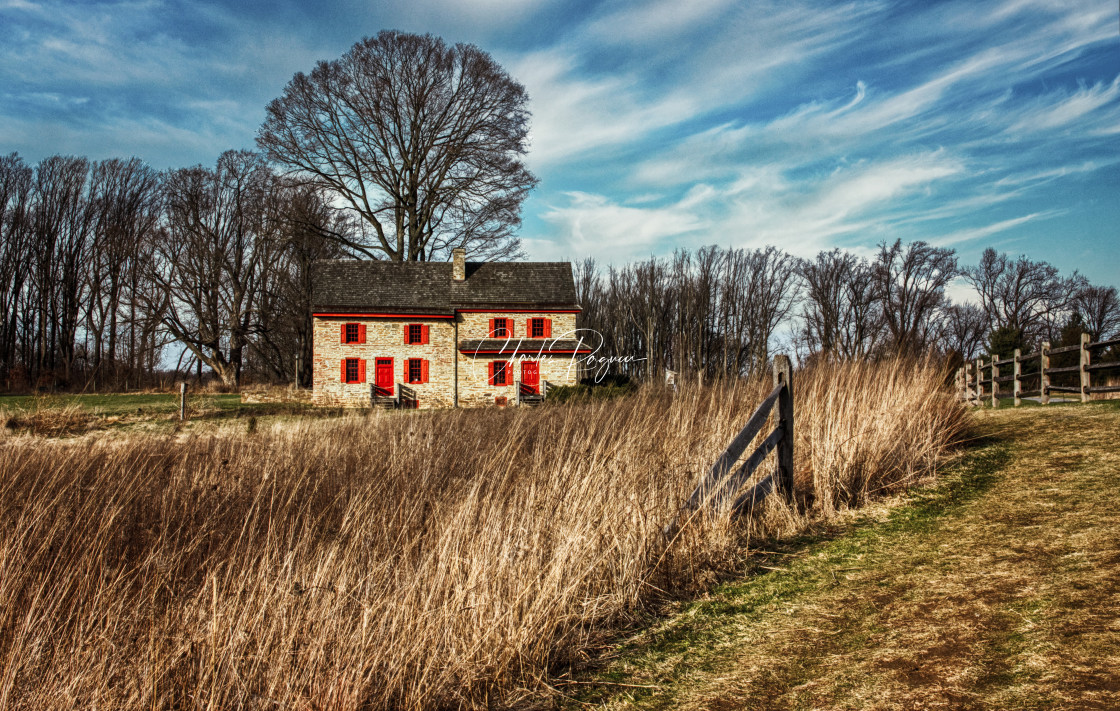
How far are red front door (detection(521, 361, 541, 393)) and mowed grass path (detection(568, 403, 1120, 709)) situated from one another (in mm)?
23073

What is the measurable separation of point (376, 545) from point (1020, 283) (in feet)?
168

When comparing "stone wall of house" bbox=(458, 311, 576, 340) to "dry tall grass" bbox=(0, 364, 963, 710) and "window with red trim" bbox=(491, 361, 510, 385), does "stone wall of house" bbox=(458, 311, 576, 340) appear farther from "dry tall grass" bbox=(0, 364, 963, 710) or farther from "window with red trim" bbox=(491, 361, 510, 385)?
A: "dry tall grass" bbox=(0, 364, 963, 710)

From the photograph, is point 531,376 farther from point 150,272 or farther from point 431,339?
point 150,272

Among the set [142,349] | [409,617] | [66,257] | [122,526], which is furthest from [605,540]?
[66,257]

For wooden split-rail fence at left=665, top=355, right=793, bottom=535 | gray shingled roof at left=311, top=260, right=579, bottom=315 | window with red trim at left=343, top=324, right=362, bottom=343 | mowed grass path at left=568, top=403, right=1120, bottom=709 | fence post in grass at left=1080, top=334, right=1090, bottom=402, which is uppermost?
gray shingled roof at left=311, top=260, right=579, bottom=315

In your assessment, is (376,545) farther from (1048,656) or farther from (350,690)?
(1048,656)

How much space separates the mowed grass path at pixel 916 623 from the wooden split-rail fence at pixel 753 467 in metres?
0.58

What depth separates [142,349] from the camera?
35.8 metres

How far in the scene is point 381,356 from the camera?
28938mm

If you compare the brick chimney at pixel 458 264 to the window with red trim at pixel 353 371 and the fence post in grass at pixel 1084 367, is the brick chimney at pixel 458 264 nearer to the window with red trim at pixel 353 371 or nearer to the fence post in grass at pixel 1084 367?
the window with red trim at pixel 353 371

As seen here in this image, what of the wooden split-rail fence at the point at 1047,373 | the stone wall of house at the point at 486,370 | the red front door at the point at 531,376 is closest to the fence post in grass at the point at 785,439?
the wooden split-rail fence at the point at 1047,373

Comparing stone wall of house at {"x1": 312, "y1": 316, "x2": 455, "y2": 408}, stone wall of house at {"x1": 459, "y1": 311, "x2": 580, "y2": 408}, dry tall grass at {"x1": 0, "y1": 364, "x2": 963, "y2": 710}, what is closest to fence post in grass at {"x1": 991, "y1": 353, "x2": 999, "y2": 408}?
dry tall grass at {"x1": 0, "y1": 364, "x2": 963, "y2": 710}

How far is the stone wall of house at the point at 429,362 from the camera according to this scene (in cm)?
2847

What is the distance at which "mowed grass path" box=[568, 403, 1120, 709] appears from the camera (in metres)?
3.18
